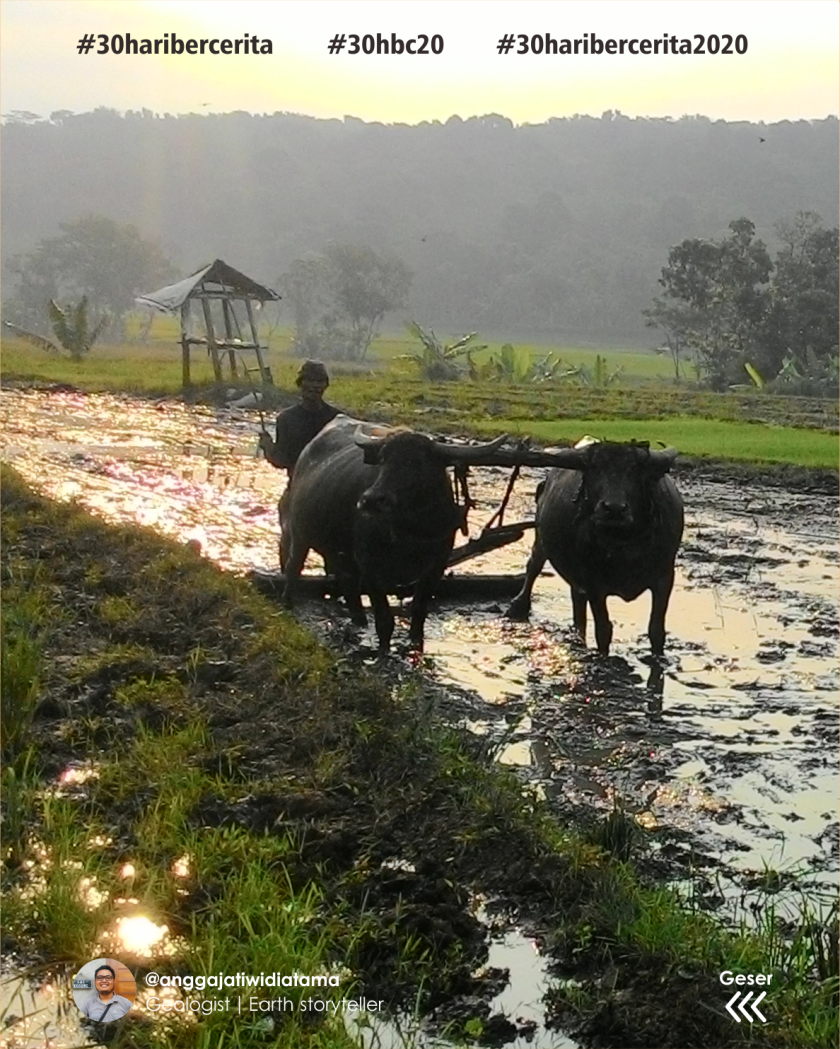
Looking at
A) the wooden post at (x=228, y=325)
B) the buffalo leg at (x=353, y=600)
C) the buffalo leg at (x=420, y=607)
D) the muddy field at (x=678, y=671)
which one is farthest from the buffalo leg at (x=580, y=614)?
the wooden post at (x=228, y=325)

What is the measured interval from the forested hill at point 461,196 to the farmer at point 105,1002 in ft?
14.3

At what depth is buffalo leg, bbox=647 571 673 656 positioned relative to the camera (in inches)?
253

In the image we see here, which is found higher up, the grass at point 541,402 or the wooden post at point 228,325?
the wooden post at point 228,325

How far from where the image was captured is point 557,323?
27359mm

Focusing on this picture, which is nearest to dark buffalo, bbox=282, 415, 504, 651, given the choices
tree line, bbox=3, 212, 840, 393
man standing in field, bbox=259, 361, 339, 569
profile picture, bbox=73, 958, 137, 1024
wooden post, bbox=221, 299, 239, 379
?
man standing in field, bbox=259, 361, 339, 569

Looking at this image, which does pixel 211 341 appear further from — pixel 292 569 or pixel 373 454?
pixel 373 454

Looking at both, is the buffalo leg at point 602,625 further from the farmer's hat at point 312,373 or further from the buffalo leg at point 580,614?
Result: the farmer's hat at point 312,373

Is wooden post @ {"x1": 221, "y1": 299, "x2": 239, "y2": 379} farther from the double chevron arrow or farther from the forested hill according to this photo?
the double chevron arrow

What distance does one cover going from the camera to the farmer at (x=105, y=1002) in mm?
2826

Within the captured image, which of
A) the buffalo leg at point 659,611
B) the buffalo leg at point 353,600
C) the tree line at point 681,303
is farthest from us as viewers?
the tree line at point 681,303

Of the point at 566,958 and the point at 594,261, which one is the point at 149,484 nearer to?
the point at 566,958

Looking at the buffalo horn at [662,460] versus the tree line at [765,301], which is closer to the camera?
the buffalo horn at [662,460]

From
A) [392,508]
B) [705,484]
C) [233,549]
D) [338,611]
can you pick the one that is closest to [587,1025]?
[392,508]

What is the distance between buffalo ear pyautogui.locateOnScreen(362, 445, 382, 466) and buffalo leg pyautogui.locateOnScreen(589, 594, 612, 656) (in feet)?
4.72
